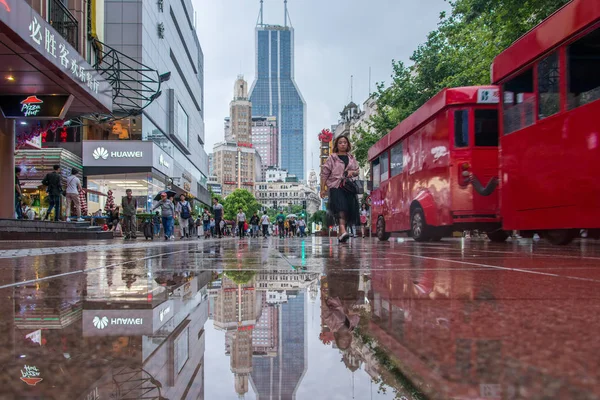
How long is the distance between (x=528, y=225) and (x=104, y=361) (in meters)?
7.57

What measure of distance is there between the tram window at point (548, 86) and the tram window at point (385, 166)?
23.1ft

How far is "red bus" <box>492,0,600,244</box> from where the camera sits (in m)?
6.04

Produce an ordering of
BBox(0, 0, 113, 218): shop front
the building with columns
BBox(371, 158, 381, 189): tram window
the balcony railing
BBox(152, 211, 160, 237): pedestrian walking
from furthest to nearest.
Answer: the building with columns → BBox(152, 211, 160, 237): pedestrian walking → BBox(371, 158, 381, 189): tram window → the balcony railing → BBox(0, 0, 113, 218): shop front

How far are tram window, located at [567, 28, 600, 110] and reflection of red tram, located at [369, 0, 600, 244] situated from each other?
0.01 meters

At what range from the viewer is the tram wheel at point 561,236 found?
781 centimetres

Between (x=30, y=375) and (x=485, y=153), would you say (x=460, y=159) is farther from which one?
(x=30, y=375)

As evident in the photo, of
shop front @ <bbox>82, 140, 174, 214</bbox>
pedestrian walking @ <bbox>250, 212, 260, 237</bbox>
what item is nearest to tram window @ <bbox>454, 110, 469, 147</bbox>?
shop front @ <bbox>82, 140, 174, 214</bbox>

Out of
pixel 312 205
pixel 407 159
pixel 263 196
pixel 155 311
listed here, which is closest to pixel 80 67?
pixel 407 159

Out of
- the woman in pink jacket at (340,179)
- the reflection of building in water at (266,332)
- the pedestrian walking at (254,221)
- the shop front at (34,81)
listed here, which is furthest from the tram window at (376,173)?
the pedestrian walking at (254,221)

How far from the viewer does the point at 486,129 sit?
31.0 ft

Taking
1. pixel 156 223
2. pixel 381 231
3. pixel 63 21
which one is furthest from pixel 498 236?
pixel 156 223

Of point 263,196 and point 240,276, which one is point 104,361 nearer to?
point 240,276

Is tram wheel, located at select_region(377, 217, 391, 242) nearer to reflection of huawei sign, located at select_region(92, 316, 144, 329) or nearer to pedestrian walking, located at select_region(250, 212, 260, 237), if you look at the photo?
reflection of huawei sign, located at select_region(92, 316, 144, 329)

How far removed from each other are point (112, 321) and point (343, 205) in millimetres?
7114
